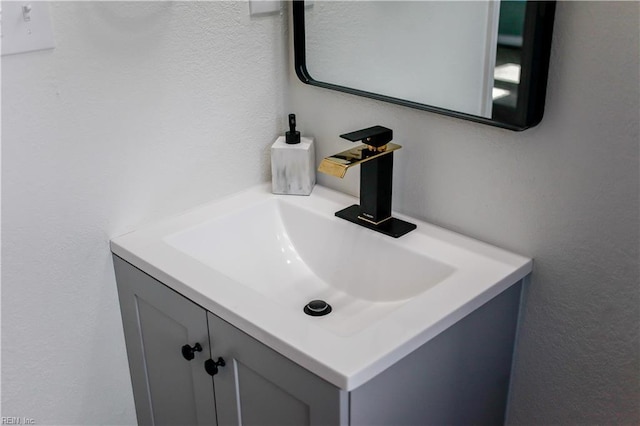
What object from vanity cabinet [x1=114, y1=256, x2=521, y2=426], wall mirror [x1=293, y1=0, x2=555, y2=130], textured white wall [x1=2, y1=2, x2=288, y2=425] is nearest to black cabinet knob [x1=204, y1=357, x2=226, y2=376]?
vanity cabinet [x1=114, y1=256, x2=521, y2=426]

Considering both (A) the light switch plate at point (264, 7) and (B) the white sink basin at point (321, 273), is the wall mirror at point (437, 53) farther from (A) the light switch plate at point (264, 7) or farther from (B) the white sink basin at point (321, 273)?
(B) the white sink basin at point (321, 273)

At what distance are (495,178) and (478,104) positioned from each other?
0.44 ft

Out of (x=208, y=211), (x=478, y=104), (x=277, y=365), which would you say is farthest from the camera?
(x=208, y=211)

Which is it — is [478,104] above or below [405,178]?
above

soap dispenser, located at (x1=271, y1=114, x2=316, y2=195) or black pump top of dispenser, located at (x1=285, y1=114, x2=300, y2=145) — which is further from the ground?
black pump top of dispenser, located at (x1=285, y1=114, x2=300, y2=145)

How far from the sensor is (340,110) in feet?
4.73

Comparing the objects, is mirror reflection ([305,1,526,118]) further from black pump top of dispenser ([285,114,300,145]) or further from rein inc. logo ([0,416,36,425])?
rein inc. logo ([0,416,36,425])

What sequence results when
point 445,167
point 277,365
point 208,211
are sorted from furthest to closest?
point 208,211 < point 445,167 < point 277,365

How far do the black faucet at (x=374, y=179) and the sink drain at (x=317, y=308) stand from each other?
0.17m

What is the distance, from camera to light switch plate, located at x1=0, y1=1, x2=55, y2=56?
42.6 inches

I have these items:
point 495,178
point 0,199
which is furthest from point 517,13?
→ point 0,199

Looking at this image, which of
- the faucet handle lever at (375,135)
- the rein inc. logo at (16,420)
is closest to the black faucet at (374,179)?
the faucet handle lever at (375,135)

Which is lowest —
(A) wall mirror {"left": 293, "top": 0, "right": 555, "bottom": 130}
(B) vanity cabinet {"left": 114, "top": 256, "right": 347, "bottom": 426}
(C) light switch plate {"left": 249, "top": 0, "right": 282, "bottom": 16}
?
(B) vanity cabinet {"left": 114, "top": 256, "right": 347, "bottom": 426}

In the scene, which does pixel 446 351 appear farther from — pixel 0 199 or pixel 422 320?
pixel 0 199
